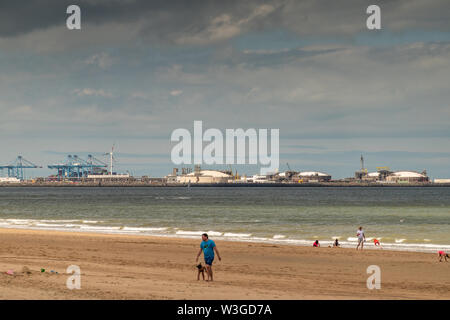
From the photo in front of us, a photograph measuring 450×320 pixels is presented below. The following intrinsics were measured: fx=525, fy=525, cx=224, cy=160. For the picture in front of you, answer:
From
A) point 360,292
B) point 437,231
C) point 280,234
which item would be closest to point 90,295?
point 360,292

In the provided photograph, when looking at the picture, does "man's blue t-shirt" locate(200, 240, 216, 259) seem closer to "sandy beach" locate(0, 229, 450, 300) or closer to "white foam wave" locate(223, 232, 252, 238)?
"sandy beach" locate(0, 229, 450, 300)

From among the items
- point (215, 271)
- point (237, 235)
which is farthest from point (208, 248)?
point (237, 235)

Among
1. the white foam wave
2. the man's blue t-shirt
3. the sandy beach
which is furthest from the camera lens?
the white foam wave

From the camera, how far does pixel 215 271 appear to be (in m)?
19.5

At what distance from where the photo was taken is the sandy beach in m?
14.2

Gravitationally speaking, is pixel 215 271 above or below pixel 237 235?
above

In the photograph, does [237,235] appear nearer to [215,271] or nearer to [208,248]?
[215,271]

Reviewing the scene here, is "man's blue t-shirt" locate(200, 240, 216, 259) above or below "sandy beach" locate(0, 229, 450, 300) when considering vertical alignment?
above

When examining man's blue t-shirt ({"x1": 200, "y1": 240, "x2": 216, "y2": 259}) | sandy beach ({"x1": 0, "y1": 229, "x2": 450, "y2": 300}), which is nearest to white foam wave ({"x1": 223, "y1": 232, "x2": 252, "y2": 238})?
sandy beach ({"x1": 0, "y1": 229, "x2": 450, "y2": 300})

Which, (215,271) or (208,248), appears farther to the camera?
(215,271)

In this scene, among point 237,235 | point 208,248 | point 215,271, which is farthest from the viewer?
point 237,235

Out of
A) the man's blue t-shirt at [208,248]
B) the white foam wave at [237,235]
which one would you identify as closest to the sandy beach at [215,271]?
the man's blue t-shirt at [208,248]

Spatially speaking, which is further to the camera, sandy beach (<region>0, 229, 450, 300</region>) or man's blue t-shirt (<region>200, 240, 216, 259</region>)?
man's blue t-shirt (<region>200, 240, 216, 259</region>)
